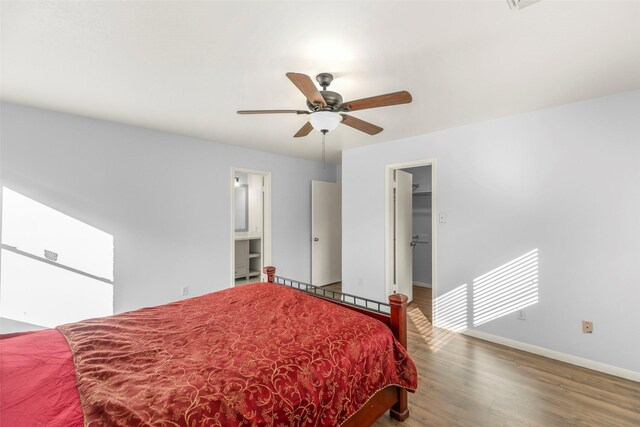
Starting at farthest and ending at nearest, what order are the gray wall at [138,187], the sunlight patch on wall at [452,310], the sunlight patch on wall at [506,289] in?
the sunlight patch on wall at [452,310] → the sunlight patch on wall at [506,289] → the gray wall at [138,187]

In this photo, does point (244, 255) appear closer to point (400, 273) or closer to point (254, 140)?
point (254, 140)

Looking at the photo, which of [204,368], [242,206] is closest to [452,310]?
[204,368]

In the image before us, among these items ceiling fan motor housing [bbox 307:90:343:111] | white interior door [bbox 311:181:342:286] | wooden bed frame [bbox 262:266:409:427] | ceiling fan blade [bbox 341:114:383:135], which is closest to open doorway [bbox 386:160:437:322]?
white interior door [bbox 311:181:342:286]

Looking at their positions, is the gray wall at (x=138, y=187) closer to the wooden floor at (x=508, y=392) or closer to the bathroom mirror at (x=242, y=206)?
the bathroom mirror at (x=242, y=206)

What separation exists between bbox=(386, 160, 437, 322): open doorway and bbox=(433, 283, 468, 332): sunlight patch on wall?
0.53 feet

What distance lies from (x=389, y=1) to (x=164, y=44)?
1.33 m

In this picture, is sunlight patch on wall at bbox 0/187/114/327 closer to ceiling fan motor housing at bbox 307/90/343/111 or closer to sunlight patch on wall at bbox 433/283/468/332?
ceiling fan motor housing at bbox 307/90/343/111

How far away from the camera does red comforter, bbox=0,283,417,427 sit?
3.37 feet

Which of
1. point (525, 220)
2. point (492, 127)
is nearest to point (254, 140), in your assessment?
point (492, 127)

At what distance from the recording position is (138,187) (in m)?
3.22

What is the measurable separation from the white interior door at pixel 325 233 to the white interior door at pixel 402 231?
155 cm

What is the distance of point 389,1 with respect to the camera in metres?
1.35

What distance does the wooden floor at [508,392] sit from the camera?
184 cm

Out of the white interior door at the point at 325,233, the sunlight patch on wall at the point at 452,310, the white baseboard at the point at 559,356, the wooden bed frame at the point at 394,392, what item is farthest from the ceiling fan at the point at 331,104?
the white interior door at the point at 325,233
